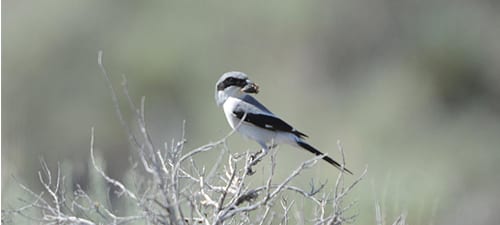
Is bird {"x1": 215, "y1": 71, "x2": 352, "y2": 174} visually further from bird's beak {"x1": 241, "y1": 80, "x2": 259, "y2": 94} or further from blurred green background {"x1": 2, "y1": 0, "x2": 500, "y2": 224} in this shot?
blurred green background {"x1": 2, "y1": 0, "x2": 500, "y2": 224}

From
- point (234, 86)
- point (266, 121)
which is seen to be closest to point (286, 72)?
point (266, 121)

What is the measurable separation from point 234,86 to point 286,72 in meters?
9.69

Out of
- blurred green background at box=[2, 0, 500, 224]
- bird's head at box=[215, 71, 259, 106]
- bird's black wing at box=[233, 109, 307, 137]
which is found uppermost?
bird's head at box=[215, 71, 259, 106]

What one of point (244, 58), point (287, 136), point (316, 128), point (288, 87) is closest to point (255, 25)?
point (244, 58)

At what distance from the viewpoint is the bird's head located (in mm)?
6250

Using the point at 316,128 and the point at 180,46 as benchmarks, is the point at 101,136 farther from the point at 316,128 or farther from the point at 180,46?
the point at 316,128

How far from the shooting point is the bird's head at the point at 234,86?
6.25 metres

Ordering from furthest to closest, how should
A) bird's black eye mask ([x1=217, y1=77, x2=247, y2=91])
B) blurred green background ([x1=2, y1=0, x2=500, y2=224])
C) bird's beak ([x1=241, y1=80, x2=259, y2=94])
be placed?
blurred green background ([x1=2, y1=0, x2=500, y2=224]) < bird's black eye mask ([x1=217, y1=77, x2=247, y2=91]) < bird's beak ([x1=241, y1=80, x2=259, y2=94])

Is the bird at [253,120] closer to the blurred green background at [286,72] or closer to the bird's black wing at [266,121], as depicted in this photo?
the bird's black wing at [266,121]

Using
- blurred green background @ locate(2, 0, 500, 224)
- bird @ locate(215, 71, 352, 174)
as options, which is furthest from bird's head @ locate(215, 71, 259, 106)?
blurred green background @ locate(2, 0, 500, 224)

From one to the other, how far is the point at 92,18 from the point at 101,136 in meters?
2.03

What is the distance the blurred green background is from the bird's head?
697 centimetres

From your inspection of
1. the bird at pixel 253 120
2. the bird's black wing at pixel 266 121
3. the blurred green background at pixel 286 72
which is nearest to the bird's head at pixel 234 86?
the bird at pixel 253 120

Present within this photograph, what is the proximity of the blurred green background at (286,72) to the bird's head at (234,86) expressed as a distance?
22.9 feet
